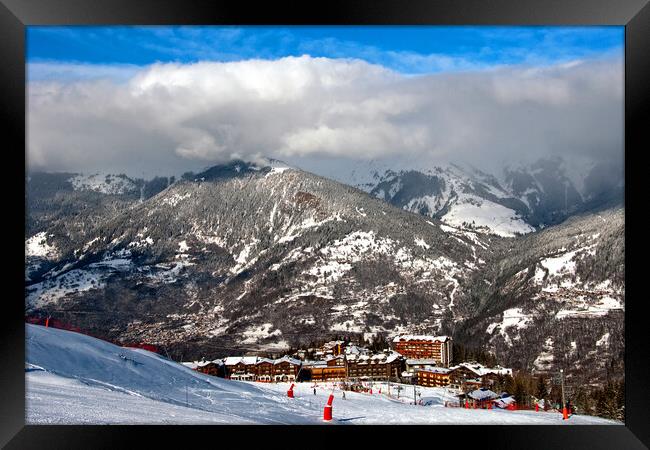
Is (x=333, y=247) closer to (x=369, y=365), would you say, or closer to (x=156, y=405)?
(x=369, y=365)

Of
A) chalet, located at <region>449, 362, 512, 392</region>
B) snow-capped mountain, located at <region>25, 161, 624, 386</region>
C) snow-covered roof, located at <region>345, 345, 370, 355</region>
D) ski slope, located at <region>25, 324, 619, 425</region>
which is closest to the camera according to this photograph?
ski slope, located at <region>25, 324, 619, 425</region>

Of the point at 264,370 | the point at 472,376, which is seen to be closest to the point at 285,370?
the point at 264,370

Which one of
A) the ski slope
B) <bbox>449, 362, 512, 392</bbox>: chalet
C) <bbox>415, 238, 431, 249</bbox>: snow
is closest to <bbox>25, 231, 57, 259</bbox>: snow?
<bbox>415, 238, 431, 249</bbox>: snow

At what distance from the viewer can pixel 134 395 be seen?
4711 millimetres

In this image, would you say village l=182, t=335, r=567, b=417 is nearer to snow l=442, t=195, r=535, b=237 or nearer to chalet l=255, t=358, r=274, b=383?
chalet l=255, t=358, r=274, b=383

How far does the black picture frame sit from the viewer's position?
3.58 metres

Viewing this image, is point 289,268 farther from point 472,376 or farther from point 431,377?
point 431,377

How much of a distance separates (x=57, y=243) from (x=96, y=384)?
9753cm

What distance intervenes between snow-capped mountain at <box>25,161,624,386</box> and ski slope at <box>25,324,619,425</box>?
1666 inches

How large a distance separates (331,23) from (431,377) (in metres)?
27.5

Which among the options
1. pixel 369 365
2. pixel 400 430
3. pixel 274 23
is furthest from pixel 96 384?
pixel 369 365

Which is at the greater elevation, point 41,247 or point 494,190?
point 494,190
